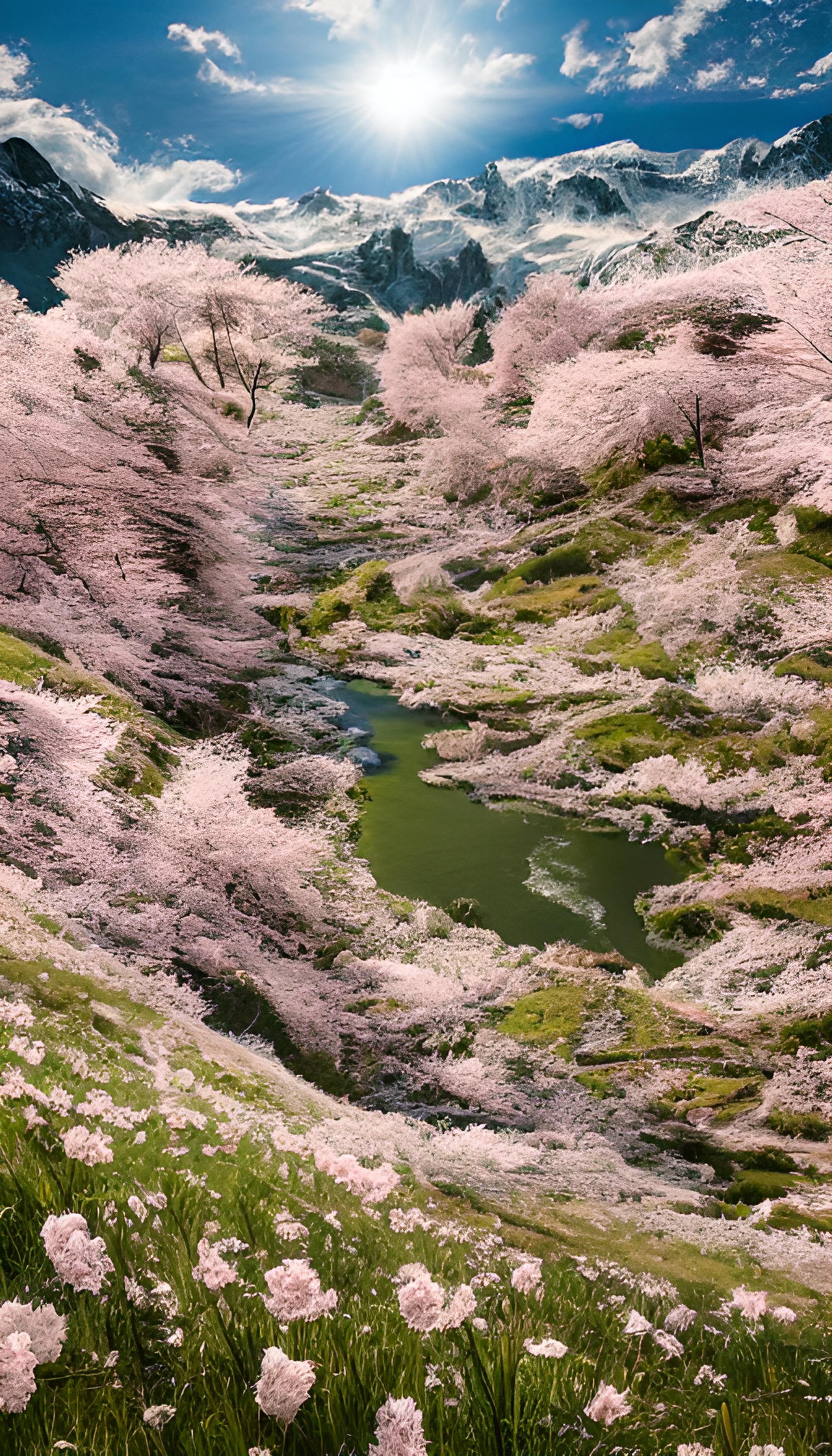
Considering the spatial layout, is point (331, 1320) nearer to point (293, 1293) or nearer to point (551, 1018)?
point (293, 1293)

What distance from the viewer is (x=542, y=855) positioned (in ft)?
21.3

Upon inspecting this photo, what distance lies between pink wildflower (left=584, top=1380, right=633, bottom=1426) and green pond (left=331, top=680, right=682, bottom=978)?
4.22m

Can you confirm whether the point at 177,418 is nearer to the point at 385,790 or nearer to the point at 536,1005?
the point at 385,790

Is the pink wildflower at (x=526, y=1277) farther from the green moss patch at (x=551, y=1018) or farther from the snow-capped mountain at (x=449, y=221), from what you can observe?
the snow-capped mountain at (x=449, y=221)

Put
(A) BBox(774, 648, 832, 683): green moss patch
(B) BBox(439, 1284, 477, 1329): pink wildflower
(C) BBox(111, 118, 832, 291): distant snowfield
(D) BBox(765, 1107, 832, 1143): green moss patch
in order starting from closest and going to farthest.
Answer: (B) BBox(439, 1284, 477, 1329): pink wildflower, (D) BBox(765, 1107, 832, 1143): green moss patch, (A) BBox(774, 648, 832, 683): green moss patch, (C) BBox(111, 118, 832, 291): distant snowfield

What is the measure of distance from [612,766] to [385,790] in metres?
2.62

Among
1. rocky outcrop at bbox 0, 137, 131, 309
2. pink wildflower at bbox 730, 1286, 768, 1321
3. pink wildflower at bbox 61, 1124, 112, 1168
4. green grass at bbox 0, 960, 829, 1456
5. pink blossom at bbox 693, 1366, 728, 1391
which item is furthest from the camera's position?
rocky outcrop at bbox 0, 137, 131, 309

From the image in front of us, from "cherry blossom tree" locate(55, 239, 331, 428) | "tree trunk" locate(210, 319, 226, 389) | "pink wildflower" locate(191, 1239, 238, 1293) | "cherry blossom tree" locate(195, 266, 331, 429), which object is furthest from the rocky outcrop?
"pink wildflower" locate(191, 1239, 238, 1293)

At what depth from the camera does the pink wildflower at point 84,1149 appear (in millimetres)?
1887

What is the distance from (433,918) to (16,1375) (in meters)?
4.69

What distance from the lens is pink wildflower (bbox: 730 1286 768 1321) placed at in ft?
6.57

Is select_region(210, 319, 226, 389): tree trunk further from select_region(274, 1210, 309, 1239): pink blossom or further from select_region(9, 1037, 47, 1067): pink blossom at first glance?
select_region(274, 1210, 309, 1239): pink blossom

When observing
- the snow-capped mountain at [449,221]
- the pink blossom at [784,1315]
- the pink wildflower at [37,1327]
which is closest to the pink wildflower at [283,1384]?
the pink wildflower at [37,1327]

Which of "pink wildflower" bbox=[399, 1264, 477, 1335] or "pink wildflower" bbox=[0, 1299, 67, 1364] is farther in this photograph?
"pink wildflower" bbox=[399, 1264, 477, 1335]
